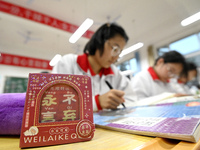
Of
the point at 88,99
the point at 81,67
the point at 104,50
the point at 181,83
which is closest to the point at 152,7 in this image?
the point at 104,50

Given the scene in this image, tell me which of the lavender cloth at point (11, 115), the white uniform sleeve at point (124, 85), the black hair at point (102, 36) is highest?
the black hair at point (102, 36)

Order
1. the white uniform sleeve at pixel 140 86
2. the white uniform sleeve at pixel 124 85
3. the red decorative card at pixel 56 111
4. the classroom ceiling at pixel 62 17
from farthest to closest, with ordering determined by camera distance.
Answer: the white uniform sleeve at pixel 140 86
the white uniform sleeve at pixel 124 85
the classroom ceiling at pixel 62 17
the red decorative card at pixel 56 111

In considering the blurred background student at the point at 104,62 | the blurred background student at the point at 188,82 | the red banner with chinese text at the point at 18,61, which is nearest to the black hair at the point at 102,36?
the blurred background student at the point at 104,62

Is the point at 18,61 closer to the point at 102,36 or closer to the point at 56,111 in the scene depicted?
the point at 102,36

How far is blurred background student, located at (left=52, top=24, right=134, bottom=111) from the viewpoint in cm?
47

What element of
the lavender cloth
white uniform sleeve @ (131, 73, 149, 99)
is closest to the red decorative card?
the lavender cloth

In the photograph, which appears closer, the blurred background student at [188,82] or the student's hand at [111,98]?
the student's hand at [111,98]

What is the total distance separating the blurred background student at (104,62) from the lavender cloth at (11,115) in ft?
0.92

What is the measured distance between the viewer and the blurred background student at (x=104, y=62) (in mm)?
468

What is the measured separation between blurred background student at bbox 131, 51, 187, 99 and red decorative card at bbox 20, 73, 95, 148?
103cm

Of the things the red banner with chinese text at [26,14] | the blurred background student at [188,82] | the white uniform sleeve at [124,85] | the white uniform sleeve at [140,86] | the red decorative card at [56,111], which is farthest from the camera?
the blurred background student at [188,82]

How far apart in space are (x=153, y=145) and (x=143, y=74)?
1.22 metres

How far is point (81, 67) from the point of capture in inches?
25.3

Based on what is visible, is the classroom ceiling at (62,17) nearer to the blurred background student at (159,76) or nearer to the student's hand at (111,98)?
the student's hand at (111,98)
